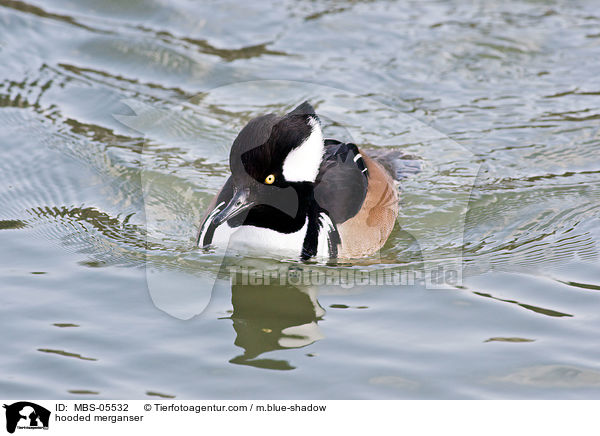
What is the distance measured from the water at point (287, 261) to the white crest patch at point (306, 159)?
2.55 ft

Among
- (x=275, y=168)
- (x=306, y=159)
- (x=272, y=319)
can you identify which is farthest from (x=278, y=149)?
(x=272, y=319)

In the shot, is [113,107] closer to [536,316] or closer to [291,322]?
[291,322]

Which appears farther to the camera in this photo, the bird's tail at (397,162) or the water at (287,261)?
the bird's tail at (397,162)

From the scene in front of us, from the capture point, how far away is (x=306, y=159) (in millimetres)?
6074

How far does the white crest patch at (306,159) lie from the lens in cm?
596

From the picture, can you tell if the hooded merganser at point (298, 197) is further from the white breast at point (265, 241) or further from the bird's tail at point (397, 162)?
the bird's tail at point (397, 162)

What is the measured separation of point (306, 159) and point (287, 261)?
88 cm

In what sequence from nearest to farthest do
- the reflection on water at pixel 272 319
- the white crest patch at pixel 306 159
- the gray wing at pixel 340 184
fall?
the reflection on water at pixel 272 319 → the white crest patch at pixel 306 159 → the gray wing at pixel 340 184

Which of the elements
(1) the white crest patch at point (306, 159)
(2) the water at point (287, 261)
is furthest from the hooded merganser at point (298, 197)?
(2) the water at point (287, 261)

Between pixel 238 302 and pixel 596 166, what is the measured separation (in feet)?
13.8

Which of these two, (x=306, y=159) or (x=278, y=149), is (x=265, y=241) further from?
(x=278, y=149)
